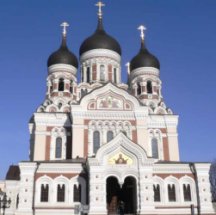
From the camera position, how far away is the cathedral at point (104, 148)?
23969 mm

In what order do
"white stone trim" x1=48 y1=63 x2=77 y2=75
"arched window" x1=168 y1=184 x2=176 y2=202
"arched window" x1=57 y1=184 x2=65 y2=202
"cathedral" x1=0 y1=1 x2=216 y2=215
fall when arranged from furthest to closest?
"white stone trim" x1=48 y1=63 x2=77 y2=75 → "arched window" x1=168 y1=184 x2=176 y2=202 → "arched window" x1=57 y1=184 x2=65 y2=202 → "cathedral" x1=0 y1=1 x2=216 y2=215

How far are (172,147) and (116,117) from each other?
5369mm

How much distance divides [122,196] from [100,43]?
14.7 meters

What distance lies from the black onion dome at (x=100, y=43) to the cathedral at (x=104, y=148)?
9cm

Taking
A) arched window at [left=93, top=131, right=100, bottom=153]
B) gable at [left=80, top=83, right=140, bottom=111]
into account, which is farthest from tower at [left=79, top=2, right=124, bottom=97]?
arched window at [left=93, top=131, right=100, bottom=153]

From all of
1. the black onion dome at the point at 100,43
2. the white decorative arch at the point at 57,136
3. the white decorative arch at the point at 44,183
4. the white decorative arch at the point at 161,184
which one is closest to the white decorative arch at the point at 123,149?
the white decorative arch at the point at 161,184

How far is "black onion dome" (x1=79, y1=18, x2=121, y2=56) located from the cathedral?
94mm

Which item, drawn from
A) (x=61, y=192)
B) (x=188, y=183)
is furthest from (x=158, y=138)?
(x=61, y=192)

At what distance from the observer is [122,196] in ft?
88.3

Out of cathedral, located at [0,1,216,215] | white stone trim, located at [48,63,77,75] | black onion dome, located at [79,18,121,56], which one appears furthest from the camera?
black onion dome, located at [79,18,121,56]

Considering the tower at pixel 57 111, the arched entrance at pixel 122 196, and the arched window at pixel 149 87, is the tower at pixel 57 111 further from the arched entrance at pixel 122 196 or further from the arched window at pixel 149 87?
the arched window at pixel 149 87

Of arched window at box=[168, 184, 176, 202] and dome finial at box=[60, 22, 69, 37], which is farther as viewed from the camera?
dome finial at box=[60, 22, 69, 37]

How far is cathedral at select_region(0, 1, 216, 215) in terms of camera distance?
24.0 metres

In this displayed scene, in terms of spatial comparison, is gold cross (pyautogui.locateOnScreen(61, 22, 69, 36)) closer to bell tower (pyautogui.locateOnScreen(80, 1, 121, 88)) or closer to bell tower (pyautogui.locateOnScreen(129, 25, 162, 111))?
bell tower (pyautogui.locateOnScreen(80, 1, 121, 88))
